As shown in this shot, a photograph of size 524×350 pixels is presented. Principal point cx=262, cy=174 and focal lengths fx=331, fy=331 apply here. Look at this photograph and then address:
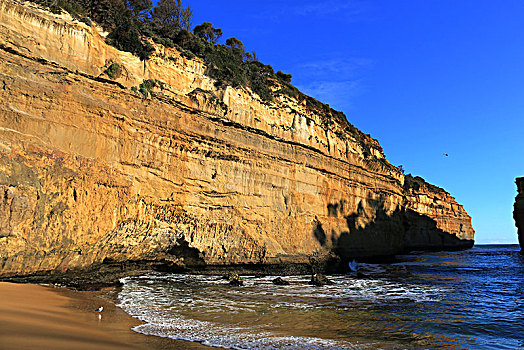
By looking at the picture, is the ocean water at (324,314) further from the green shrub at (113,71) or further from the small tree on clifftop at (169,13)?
the small tree on clifftop at (169,13)

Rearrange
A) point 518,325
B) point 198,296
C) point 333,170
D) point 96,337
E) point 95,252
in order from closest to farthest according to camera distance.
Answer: point 96,337 → point 518,325 → point 198,296 → point 95,252 → point 333,170

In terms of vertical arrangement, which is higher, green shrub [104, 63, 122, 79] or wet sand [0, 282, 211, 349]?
green shrub [104, 63, 122, 79]

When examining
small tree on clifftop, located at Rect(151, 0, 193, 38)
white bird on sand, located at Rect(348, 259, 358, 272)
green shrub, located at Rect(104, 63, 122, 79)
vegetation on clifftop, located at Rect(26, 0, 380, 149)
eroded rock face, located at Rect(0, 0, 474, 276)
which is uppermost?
small tree on clifftop, located at Rect(151, 0, 193, 38)

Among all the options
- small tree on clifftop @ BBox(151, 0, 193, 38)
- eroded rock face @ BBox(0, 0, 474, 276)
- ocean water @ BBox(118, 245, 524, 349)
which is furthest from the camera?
small tree on clifftop @ BBox(151, 0, 193, 38)

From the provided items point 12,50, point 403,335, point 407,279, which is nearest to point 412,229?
point 407,279

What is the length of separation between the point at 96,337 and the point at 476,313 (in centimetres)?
838

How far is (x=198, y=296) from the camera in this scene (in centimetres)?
898

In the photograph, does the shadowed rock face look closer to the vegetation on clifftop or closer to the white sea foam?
the vegetation on clifftop

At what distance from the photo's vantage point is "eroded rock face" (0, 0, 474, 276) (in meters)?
9.10

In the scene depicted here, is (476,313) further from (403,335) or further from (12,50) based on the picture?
(12,50)

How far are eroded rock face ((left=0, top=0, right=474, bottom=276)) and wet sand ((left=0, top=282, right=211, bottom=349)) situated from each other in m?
2.64

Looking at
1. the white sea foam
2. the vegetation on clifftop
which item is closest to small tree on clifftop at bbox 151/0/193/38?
the vegetation on clifftop

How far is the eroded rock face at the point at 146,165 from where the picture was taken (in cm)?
910

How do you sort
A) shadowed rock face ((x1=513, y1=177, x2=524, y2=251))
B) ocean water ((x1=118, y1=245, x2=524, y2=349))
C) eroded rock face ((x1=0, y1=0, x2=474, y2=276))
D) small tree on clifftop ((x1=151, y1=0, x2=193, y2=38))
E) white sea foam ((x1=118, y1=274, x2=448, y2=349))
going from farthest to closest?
shadowed rock face ((x1=513, y1=177, x2=524, y2=251)), small tree on clifftop ((x1=151, y1=0, x2=193, y2=38)), eroded rock face ((x1=0, y1=0, x2=474, y2=276)), ocean water ((x1=118, y1=245, x2=524, y2=349)), white sea foam ((x1=118, y1=274, x2=448, y2=349))
